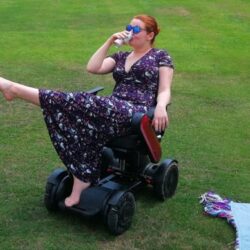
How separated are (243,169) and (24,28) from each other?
9.00m

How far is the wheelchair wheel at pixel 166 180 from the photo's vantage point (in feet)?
14.6

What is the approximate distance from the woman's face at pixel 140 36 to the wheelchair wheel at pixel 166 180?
986 millimetres

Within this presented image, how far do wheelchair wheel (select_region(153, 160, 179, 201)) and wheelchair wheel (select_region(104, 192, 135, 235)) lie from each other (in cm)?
47

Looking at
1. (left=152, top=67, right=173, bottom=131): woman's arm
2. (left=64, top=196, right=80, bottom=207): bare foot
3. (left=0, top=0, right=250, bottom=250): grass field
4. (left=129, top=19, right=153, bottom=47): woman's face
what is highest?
(left=129, top=19, right=153, bottom=47): woman's face

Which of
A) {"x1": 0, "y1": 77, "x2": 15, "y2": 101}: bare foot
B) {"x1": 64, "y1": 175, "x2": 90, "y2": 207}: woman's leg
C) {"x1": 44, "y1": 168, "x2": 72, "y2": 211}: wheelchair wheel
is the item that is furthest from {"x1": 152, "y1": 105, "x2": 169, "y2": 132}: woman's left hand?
{"x1": 0, "y1": 77, "x2": 15, "y2": 101}: bare foot

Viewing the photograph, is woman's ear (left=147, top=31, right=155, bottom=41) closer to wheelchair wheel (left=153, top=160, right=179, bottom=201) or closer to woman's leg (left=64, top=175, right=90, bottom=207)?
wheelchair wheel (left=153, top=160, right=179, bottom=201)

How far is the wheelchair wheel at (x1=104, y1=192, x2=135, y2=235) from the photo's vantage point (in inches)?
152

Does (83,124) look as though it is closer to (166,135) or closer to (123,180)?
(123,180)

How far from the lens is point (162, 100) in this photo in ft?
14.0

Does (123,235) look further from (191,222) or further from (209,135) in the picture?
(209,135)

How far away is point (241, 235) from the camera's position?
12.9 ft

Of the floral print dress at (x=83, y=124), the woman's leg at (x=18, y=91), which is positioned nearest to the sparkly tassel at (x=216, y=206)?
the floral print dress at (x=83, y=124)

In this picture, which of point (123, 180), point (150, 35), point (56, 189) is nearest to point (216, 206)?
point (123, 180)

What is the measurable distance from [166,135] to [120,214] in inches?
91.6
